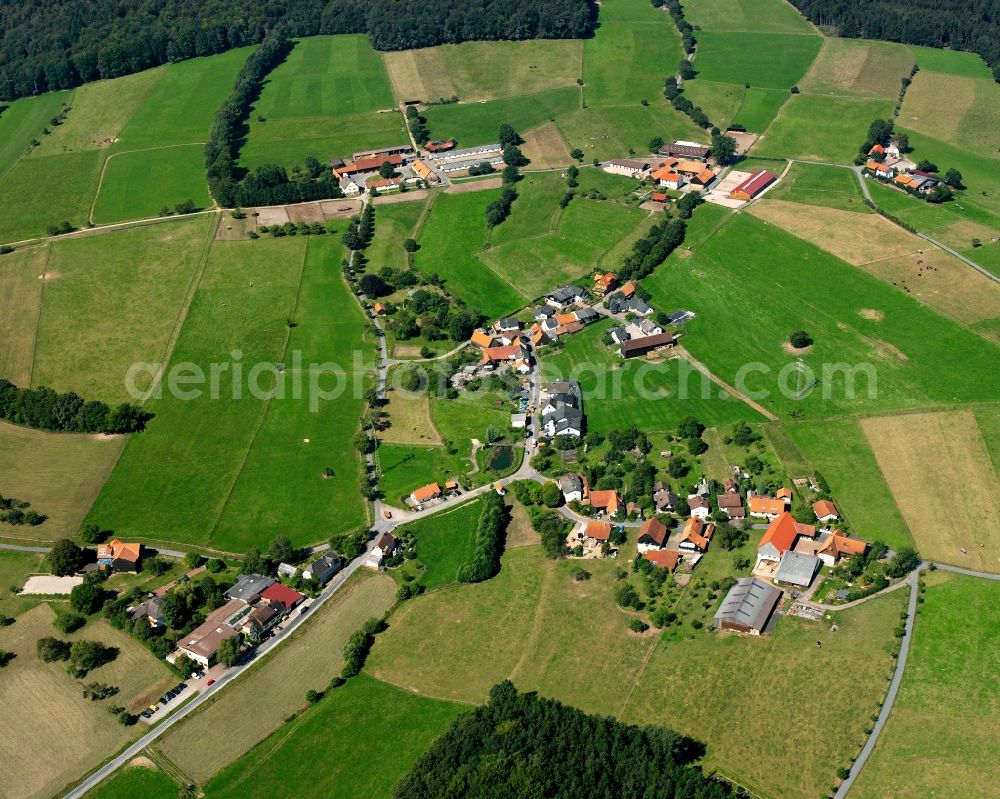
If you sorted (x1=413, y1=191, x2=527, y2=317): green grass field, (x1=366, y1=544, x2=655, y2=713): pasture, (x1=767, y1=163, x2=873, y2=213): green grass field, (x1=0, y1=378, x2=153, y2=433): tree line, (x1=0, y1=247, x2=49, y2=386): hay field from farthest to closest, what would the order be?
(x1=767, y1=163, x2=873, y2=213): green grass field → (x1=413, y1=191, x2=527, y2=317): green grass field → (x1=0, y1=247, x2=49, y2=386): hay field → (x1=0, y1=378, x2=153, y2=433): tree line → (x1=366, y1=544, x2=655, y2=713): pasture

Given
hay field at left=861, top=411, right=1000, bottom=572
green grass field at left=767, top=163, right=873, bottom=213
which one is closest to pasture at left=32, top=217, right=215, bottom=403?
hay field at left=861, top=411, right=1000, bottom=572

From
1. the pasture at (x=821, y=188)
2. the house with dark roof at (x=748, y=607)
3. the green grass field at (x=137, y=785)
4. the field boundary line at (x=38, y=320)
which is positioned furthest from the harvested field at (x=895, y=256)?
the field boundary line at (x=38, y=320)

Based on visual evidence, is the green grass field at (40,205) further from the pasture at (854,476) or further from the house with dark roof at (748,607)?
the house with dark roof at (748,607)

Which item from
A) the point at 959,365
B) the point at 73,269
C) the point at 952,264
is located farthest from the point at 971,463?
the point at 73,269

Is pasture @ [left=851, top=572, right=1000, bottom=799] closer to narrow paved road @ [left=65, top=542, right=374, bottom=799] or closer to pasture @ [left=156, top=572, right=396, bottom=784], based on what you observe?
pasture @ [left=156, top=572, right=396, bottom=784]

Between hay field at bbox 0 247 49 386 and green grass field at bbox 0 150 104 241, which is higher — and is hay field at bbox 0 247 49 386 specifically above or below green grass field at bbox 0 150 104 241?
below

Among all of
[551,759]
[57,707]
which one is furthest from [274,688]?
[551,759]

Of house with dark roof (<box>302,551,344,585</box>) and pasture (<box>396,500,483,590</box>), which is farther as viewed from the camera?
pasture (<box>396,500,483,590</box>)

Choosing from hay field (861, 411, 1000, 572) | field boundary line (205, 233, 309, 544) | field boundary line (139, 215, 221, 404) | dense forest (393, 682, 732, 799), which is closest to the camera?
dense forest (393, 682, 732, 799)

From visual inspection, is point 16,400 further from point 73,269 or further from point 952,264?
point 952,264
